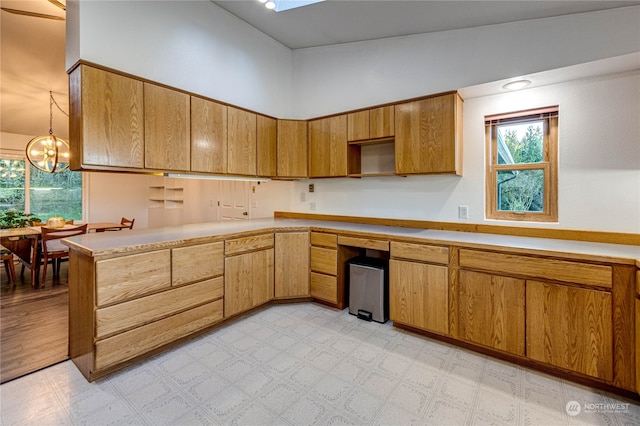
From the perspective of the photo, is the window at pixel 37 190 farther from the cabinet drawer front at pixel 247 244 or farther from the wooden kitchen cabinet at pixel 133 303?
the cabinet drawer front at pixel 247 244

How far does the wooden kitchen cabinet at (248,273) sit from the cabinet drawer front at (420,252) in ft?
4.41

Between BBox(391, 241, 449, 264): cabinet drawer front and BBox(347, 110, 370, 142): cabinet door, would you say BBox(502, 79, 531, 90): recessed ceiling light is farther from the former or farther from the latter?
BBox(391, 241, 449, 264): cabinet drawer front

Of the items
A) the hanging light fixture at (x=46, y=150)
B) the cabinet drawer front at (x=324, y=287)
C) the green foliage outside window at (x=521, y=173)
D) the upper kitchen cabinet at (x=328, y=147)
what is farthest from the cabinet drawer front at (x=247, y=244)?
the hanging light fixture at (x=46, y=150)

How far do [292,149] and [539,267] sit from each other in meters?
2.76

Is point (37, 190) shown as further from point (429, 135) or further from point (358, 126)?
point (429, 135)

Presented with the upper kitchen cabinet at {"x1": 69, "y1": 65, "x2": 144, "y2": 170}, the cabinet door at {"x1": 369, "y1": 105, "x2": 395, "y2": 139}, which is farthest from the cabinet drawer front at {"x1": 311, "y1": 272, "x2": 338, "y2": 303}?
the upper kitchen cabinet at {"x1": 69, "y1": 65, "x2": 144, "y2": 170}

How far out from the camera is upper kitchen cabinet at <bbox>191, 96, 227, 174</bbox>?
2.81m

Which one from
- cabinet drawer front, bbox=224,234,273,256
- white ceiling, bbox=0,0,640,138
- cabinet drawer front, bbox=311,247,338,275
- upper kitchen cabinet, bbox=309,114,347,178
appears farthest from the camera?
upper kitchen cabinet, bbox=309,114,347,178

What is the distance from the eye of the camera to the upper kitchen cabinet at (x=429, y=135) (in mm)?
2568

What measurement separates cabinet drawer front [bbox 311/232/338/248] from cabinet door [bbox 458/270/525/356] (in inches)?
49.5

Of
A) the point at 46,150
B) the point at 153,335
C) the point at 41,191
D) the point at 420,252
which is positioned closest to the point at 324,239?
the point at 420,252

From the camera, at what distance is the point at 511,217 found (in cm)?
260

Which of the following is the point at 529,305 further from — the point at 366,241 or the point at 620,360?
the point at 366,241

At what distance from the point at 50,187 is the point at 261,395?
671 cm
